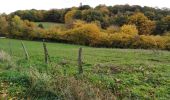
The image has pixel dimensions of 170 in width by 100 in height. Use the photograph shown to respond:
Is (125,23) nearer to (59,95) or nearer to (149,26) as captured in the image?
(149,26)

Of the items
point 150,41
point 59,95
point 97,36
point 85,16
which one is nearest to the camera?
point 59,95

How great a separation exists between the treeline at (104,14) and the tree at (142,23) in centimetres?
117

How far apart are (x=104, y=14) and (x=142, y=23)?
1287 cm

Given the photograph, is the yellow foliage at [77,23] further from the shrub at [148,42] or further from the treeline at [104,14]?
the shrub at [148,42]

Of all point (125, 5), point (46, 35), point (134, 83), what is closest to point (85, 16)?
point (125, 5)

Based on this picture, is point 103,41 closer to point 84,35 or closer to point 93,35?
point 93,35

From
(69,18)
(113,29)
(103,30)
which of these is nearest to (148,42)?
(113,29)

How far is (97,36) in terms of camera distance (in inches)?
3226

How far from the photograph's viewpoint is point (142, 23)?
93.1 meters

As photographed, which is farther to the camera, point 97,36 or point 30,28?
point 30,28

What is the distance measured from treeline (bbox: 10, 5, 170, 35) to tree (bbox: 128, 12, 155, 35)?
117 cm

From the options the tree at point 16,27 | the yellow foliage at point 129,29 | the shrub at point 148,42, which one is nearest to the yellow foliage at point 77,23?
the yellow foliage at point 129,29

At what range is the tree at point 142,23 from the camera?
8912cm

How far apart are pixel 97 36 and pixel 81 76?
222ft
